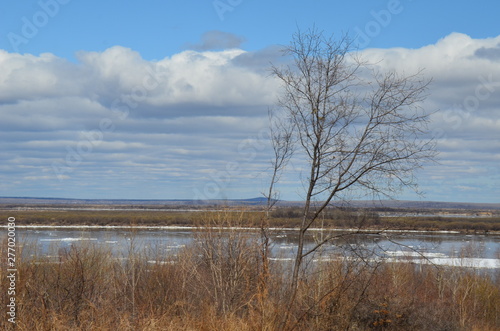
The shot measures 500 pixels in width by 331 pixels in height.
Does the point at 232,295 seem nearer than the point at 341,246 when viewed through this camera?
No

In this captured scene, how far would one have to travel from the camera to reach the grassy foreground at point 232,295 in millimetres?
11109

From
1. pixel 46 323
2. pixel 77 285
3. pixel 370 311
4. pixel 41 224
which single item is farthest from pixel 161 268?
pixel 41 224

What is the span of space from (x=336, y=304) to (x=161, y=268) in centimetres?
1654

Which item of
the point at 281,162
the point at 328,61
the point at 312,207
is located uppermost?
the point at 328,61

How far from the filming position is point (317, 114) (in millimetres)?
10641

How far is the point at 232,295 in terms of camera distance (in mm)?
17141

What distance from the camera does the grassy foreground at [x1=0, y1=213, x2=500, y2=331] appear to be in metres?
11.1

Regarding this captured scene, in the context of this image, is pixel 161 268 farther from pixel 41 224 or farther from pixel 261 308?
pixel 41 224

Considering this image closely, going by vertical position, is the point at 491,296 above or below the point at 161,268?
below

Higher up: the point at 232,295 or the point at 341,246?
the point at 341,246

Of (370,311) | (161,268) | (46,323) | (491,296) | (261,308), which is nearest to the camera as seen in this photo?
(261,308)

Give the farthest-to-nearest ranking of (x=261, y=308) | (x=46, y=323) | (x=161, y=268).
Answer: (x=161, y=268) → (x=46, y=323) → (x=261, y=308)

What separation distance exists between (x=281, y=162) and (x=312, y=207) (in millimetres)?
5744

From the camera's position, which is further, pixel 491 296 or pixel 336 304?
pixel 491 296
